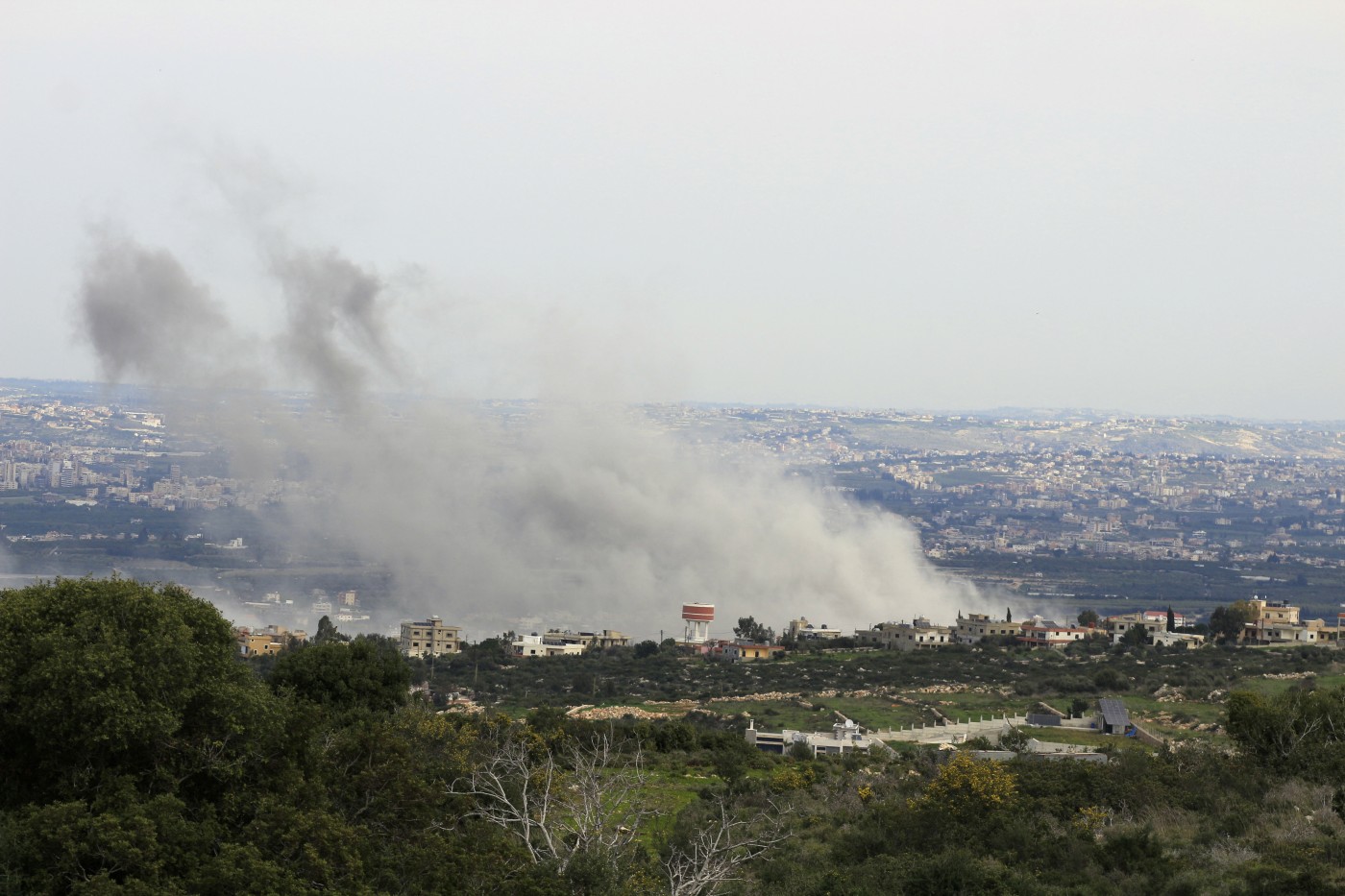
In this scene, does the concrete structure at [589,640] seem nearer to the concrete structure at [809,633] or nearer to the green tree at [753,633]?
the green tree at [753,633]

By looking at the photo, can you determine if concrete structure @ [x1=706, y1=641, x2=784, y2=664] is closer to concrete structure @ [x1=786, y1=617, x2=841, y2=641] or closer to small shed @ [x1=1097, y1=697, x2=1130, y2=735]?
concrete structure @ [x1=786, y1=617, x2=841, y2=641]

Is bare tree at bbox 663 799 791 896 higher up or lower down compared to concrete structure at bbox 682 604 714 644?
higher up

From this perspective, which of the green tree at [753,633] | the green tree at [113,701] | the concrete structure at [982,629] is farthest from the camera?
the green tree at [753,633]

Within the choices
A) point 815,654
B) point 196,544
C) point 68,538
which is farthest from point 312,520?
point 815,654

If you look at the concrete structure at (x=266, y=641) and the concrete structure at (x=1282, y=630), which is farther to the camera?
the concrete structure at (x=1282, y=630)

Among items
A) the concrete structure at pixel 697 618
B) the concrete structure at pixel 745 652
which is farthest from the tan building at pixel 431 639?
the concrete structure at pixel 697 618

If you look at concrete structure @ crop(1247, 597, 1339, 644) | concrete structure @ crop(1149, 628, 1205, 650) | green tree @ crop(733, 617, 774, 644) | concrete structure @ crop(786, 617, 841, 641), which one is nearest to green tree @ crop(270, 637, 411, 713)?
concrete structure @ crop(1149, 628, 1205, 650)

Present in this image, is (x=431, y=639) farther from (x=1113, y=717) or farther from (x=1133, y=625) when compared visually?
(x=1113, y=717)
